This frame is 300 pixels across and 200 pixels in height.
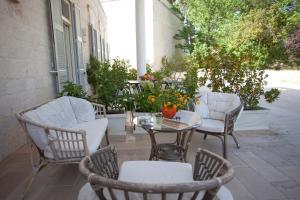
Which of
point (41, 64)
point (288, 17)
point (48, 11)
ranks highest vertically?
point (288, 17)

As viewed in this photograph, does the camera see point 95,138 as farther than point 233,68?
No

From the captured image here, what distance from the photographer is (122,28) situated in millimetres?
12375

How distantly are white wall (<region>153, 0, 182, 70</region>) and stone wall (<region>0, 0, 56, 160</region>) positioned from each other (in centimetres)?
790

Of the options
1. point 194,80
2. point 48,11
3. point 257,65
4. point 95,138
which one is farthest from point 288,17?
point 95,138

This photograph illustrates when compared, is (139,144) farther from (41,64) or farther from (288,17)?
(288,17)

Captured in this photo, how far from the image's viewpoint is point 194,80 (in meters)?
4.01

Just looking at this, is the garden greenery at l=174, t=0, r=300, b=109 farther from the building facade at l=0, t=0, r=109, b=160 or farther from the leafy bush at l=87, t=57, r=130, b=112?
the building facade at l=0, t=0, r=109, b=160

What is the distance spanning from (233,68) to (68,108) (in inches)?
109

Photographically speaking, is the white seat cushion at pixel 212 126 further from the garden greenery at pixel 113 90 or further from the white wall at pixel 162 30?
the white wall at pixel 162 30

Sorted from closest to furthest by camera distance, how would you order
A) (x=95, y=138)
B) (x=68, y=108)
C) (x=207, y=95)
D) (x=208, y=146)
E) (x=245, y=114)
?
(x=95, y=138), (x=68, y=108), (x=208, y=146), (x=207, y=95), (x=245, y=114)

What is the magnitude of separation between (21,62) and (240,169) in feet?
10.1

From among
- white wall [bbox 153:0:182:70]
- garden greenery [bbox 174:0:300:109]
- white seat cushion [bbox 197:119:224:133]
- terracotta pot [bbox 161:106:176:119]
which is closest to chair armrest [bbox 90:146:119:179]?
terracotta pot [bbox 161:106:176:119]

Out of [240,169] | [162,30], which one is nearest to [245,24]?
[162,30]

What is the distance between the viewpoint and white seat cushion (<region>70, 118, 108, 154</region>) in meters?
2.21
